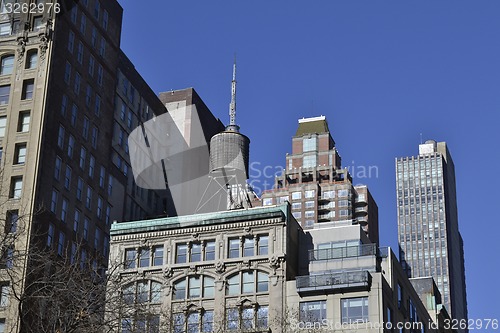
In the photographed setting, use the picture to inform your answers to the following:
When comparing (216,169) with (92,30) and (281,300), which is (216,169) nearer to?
(92,30)

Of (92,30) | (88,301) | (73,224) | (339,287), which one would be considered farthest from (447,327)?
(88,301)

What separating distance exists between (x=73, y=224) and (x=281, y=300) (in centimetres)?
2844

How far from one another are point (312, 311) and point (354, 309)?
10.5 feet

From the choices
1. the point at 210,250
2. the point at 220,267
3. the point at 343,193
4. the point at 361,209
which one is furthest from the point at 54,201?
the point at 361,209

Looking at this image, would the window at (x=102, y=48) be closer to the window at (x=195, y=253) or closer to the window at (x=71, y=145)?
the window at (x=71, y=145)

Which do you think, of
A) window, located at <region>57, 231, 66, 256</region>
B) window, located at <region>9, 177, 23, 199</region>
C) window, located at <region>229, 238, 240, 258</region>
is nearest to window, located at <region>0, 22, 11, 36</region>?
window, located at <region>9, 177, 23, 199</region>

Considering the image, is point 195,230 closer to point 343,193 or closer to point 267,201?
point 343,193

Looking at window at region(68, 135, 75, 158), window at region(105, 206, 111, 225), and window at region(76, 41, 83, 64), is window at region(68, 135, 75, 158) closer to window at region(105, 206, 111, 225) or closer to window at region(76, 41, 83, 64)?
window at region(105, 206, 111, 225)

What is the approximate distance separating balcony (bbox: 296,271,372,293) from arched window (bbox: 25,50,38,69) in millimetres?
38180

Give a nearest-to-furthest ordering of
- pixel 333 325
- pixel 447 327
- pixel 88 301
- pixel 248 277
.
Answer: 1. pixel 88 301
2. pixel 333 325
3. pixel 248 277
4. pixel 447 327

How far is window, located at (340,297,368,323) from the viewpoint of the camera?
255 feet

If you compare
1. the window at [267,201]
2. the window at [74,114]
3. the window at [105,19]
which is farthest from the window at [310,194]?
the window at [74,114]

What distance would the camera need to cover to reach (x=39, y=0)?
106m

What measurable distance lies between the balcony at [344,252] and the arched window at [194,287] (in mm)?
8491
